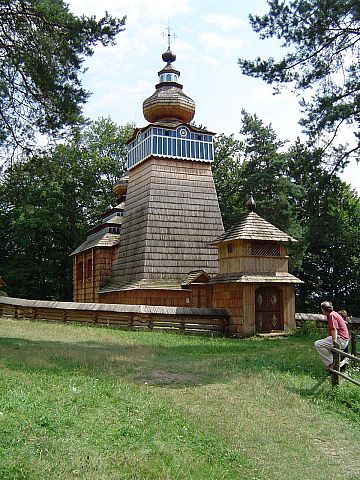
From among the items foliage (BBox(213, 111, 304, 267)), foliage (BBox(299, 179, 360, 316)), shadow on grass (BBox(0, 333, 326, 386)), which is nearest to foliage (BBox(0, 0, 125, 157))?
shadow on grass (BBox(0, 333, 326, 386))

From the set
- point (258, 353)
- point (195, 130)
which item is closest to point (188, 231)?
point (195, 130)

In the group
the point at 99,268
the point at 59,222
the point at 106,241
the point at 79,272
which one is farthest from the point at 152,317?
the point at 59,222

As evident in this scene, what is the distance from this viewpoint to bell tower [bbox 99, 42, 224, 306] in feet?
86.8

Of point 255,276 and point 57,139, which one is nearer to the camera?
point 57,139

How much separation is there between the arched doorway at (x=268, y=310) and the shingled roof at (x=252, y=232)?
2.08 meters

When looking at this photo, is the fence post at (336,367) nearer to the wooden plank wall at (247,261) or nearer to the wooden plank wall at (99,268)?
the wooden plank wall at (247,261)

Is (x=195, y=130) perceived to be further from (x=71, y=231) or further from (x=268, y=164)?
(x=71, y=231)

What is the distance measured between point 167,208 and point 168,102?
6318mm

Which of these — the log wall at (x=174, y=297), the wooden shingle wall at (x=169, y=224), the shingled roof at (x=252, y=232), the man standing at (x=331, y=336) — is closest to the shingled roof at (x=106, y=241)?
the wooden shingle wall at (x=169, y=224)

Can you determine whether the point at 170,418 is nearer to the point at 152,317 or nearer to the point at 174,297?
the point at 152,317

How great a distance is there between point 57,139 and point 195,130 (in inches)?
612

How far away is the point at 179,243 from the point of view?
27344 mm

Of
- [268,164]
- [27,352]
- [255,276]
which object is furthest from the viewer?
[268,164]

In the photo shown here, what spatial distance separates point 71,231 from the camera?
4491cm
